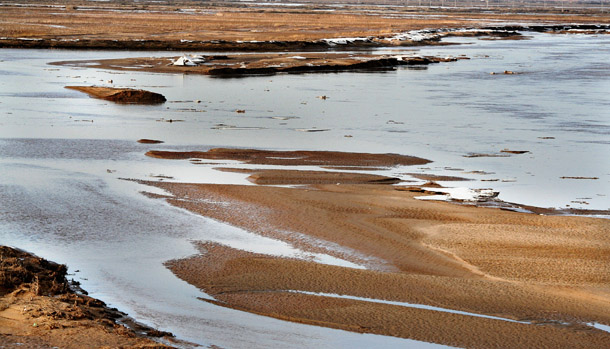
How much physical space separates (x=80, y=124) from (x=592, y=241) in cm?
1390

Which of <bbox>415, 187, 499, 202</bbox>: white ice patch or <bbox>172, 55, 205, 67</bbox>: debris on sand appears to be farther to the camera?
<bbox>172, 55, 205, 67</bbox>: debris on sand

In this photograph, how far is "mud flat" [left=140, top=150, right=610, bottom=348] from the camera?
802 cm

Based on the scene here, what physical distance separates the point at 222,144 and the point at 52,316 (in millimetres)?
11136

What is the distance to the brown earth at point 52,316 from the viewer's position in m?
6.73

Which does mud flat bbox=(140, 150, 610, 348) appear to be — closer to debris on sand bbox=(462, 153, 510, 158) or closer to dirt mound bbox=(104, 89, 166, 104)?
debris on sand bbox=(462, 153, 510, 158)

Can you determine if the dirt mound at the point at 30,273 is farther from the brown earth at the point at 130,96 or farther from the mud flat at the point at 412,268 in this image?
the brown earth at the point at 130,96

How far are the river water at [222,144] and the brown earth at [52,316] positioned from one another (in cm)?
48

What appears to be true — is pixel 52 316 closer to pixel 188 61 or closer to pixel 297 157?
pixel 297 157

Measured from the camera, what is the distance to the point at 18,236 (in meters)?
10.9

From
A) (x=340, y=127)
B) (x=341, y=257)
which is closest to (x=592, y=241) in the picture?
(x=341, y=257)

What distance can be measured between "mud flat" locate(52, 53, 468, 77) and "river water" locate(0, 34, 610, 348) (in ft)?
6.16

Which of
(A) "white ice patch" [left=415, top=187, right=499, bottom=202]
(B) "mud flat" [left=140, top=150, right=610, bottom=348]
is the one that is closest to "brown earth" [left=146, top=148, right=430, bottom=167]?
(B) "mud flat" [left=140, top=150, right=610, bottom=348]

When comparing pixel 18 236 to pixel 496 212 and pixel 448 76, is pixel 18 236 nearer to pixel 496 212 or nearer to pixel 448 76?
pixel 496 212

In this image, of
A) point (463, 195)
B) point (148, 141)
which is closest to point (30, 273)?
point (463, 195)
